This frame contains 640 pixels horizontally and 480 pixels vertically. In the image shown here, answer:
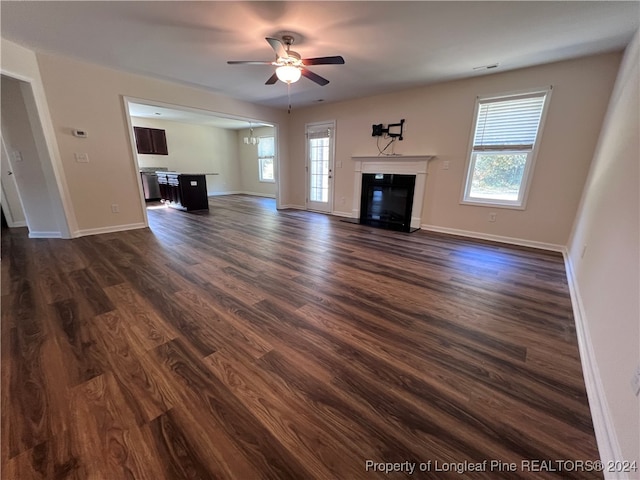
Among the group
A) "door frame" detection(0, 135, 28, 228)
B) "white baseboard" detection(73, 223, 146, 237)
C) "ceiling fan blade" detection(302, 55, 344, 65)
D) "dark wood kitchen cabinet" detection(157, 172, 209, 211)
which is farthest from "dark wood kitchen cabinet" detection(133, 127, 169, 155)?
"ceiling fan blade" detection(302, 55, 344, 65)

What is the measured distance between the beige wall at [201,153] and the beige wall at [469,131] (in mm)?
5149

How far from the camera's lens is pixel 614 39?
2.64 m

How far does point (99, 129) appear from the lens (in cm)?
385

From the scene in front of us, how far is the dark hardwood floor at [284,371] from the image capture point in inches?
40.2

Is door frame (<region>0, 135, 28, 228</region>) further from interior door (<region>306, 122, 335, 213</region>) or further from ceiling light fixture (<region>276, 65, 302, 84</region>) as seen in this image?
interior door (<region>306, 122, 335, 213</region>)

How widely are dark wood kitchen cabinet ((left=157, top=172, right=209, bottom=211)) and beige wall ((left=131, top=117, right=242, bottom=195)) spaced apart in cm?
198

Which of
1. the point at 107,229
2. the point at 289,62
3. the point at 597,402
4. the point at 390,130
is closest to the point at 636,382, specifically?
the point at 597,402

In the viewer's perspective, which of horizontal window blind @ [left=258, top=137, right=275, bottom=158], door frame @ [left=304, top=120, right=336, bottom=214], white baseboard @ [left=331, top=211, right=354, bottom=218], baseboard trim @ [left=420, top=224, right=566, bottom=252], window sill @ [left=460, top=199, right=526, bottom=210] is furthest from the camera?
horizontal window blind @ [left=258, top=137, right=275, bottom=158]

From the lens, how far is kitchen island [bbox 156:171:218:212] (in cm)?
605

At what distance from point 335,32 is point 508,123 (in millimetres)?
2877

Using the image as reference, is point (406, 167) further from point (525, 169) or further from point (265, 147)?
point (265, 147)

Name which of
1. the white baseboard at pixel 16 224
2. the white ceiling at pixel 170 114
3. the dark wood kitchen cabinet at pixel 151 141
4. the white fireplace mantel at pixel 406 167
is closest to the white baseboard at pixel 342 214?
the white fireplace mantel at pixel 406 167

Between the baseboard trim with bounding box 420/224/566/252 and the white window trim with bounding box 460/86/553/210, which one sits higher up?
the white window trim with bounding box 460/86/553/210

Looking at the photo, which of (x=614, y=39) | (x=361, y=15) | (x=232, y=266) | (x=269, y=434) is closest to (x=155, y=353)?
(x=269, y=434)
